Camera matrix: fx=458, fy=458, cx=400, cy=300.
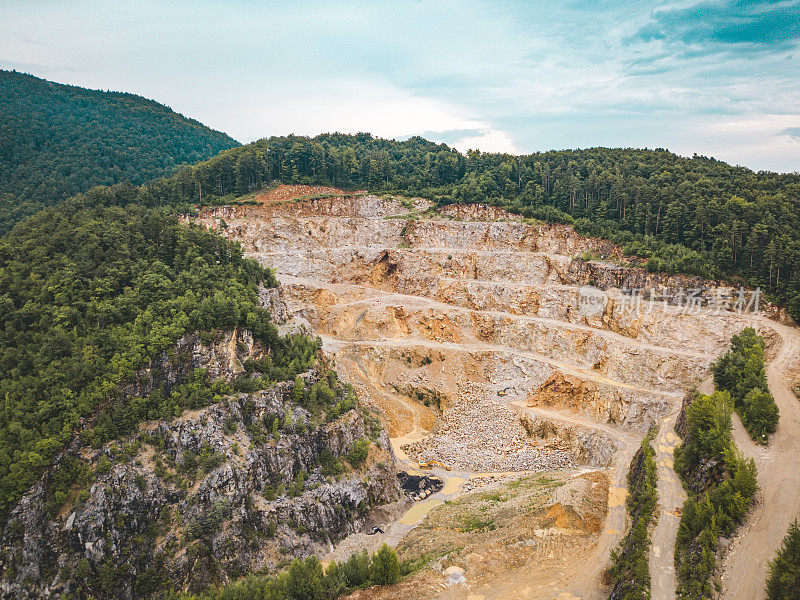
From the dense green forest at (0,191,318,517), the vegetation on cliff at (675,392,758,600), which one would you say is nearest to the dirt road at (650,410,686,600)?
the vegetation on cliff at (675,392,758,600)

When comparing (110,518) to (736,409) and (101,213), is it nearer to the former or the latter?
(101,213)

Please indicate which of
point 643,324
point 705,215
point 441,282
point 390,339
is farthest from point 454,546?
point 705,215

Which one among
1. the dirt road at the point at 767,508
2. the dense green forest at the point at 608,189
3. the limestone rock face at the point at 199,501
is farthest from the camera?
the dense green forest at the point at 608,189

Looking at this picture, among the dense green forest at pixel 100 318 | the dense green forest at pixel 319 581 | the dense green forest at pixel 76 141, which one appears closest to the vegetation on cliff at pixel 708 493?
the dense green forest at pixel 319 581

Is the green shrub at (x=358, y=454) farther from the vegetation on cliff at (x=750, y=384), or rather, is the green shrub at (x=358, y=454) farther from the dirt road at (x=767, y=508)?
the vegetation on cliff at (x=750, y=384)

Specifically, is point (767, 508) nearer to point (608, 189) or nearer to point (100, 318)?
point (100, 318)

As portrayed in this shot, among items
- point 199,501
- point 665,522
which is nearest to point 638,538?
point 665,522
